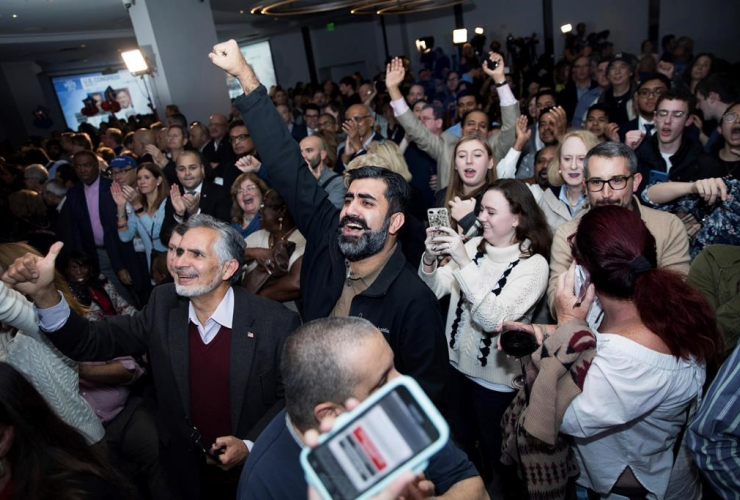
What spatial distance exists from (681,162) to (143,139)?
19.1 ft

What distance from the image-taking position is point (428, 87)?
37.9 feet

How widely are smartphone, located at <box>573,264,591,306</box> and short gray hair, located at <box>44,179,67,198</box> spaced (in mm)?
5304

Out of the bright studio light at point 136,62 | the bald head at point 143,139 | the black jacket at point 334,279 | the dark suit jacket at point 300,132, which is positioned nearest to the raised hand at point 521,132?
the black jacket at point 334,279

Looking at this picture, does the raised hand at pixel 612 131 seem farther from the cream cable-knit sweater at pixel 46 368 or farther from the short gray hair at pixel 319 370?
the cream cable-knit sweater at pixel 46 368

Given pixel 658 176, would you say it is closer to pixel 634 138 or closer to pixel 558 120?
pixel 634 138

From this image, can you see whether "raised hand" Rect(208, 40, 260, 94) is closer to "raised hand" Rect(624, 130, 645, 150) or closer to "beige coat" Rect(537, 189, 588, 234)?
"beige coat" Rect(537, 189, 588, 234)

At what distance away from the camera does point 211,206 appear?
3982mm

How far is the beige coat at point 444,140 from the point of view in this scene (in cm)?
385

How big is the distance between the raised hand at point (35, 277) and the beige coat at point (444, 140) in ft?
9.12

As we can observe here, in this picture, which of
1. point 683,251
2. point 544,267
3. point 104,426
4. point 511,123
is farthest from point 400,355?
point 511,123

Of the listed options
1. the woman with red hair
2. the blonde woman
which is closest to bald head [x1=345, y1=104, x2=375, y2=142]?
the blonde woman

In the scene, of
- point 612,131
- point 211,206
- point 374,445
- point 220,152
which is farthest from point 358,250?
point 220,152

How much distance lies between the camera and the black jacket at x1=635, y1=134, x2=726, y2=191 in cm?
288

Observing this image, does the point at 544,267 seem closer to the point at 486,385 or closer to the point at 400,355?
the point at 486,385
